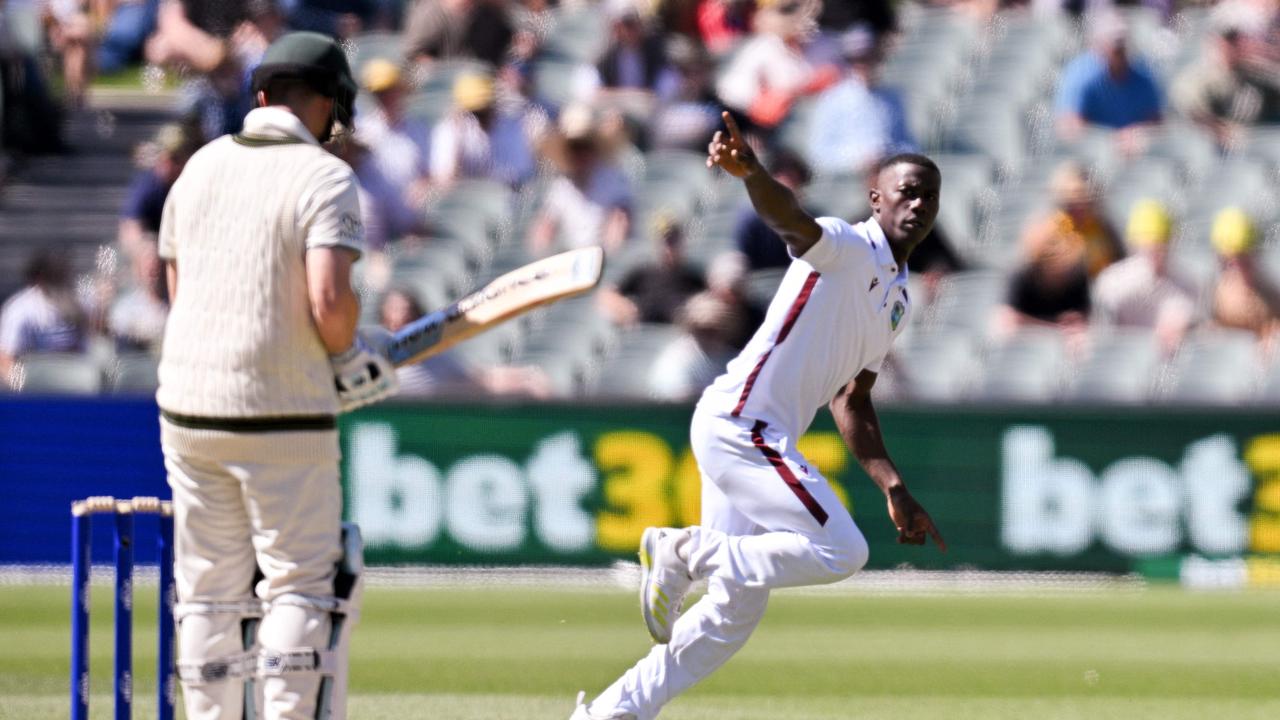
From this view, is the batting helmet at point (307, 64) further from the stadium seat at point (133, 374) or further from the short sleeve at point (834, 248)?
the stadium seat at point (133, 374)

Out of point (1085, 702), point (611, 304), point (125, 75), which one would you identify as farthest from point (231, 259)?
point (125, 75)

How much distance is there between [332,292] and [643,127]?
10628 millimetres

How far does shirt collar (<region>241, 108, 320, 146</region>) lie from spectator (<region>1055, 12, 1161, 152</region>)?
36.6 feet

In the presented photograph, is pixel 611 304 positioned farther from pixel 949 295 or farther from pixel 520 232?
pixel 949 295

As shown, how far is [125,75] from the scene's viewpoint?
1734 centimetres

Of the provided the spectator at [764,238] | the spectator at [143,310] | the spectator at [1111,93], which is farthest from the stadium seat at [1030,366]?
the spectator at [143,310]

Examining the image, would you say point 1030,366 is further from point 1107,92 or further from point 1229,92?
point 1229,92

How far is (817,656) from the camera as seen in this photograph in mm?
9609

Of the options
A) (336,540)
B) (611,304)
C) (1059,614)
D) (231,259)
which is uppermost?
(231,259)

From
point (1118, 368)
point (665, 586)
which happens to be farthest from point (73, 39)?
point (665, 586)

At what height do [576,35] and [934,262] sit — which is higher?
[576,35]

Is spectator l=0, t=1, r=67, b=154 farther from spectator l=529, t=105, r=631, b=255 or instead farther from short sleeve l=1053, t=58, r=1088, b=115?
short sleeve l=1053, t=58, r=1088, b=115

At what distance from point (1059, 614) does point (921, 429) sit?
5.75 feet

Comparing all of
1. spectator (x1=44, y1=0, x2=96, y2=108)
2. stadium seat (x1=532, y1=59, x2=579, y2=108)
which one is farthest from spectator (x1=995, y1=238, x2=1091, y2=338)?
spectator (x1=44, y1=0, x2=96, y2=108)
